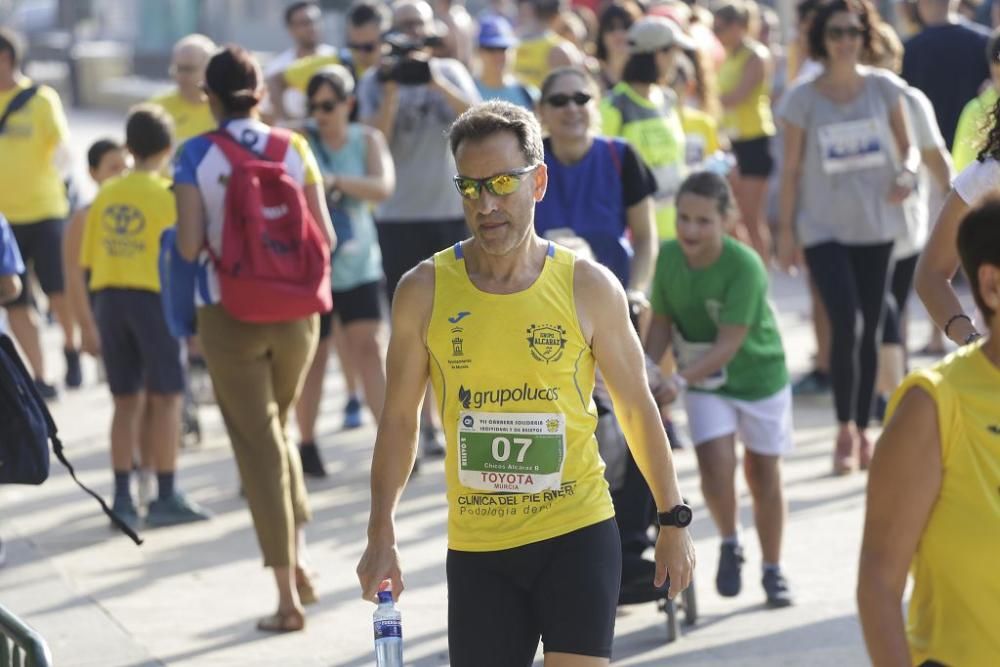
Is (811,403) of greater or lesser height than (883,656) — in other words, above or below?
below

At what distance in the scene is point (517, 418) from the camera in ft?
14.0

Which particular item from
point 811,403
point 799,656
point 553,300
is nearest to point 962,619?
point 553,300

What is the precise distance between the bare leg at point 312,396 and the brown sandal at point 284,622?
256 cm

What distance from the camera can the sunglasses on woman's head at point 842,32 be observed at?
8.87m

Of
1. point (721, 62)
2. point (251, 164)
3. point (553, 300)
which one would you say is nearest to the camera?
point (553, 300)

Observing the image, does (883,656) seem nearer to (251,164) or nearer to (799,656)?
(799,656)

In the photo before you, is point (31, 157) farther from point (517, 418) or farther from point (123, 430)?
point (517, 418)

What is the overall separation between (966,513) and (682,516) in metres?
1.23

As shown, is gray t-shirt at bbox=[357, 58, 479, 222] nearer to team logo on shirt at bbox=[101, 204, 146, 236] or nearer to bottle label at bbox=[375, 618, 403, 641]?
team logo on shirt at bbox=[101, 204, 146, 236]

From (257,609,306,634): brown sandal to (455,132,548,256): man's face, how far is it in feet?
9.74

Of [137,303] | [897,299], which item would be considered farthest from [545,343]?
[897,299]

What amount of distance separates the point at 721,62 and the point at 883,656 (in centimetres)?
1105

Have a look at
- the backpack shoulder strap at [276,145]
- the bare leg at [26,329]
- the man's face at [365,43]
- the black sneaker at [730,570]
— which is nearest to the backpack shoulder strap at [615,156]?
the backpack shoulder strap at [276,145]

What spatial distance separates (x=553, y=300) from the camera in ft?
14.0
